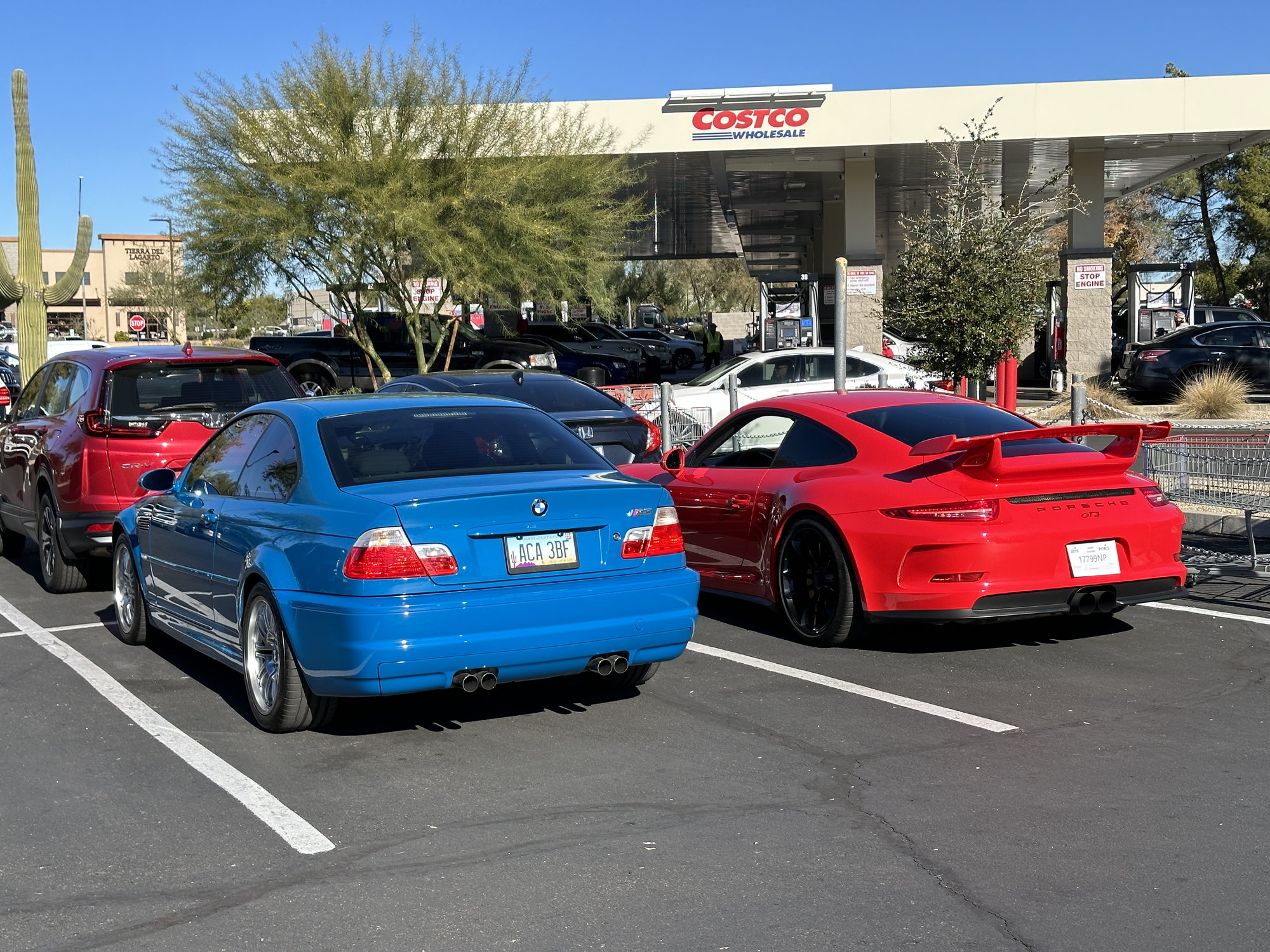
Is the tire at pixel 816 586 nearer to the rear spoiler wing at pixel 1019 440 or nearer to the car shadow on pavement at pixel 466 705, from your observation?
the rear spoiler wing at pixel 1019 440

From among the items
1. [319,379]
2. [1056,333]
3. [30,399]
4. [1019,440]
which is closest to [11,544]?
[30,399]

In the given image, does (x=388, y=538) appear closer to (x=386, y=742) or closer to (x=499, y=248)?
(x=386, y=742)

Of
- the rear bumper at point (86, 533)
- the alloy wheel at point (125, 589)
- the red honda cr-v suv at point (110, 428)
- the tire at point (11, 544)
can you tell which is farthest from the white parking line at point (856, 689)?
the tire at point (11, 544)

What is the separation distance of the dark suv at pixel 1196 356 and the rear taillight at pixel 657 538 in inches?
824

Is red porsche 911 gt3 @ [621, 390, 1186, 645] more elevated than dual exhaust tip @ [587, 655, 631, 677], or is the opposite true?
red porsche 911 gt3 @ [621, 390, 1186, 645]

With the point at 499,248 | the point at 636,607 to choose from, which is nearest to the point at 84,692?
the point at 636,607

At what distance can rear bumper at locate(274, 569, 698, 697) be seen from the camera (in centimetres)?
573

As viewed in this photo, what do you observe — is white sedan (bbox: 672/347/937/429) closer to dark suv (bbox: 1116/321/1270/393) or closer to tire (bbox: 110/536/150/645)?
dark suv (bbox: 1116/321/1270/393)

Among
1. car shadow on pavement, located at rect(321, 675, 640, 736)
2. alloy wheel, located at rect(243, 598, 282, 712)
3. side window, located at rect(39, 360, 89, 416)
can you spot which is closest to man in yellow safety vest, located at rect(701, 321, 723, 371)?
side window, located at rect(39, 360, 89, 416)

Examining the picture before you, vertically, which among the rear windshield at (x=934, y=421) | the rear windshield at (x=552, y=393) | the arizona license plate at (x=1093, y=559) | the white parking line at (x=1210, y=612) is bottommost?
the white parking line at (x=1210, y=612)

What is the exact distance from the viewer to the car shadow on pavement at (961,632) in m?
8.00

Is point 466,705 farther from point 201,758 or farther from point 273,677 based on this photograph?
point 201,758

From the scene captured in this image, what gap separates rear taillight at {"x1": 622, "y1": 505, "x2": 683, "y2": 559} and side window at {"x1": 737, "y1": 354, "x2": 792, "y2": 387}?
43.1 ft

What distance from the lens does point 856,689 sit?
23.0 ft
